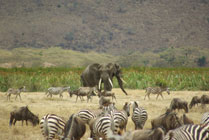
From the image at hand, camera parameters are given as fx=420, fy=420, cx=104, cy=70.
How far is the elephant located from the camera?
2048 cm

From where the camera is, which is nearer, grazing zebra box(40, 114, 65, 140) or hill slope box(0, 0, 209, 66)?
grazing zebra box(40, 114, 65, 140)

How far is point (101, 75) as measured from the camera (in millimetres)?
20594

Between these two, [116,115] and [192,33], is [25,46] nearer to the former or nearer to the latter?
[192,33]

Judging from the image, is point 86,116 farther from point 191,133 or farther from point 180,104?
point 180,104

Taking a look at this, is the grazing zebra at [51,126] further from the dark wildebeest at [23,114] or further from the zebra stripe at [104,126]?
the dark wildebeest at [23,114]

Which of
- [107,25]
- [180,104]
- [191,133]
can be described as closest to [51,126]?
[191,133]

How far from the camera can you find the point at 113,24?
131 metres

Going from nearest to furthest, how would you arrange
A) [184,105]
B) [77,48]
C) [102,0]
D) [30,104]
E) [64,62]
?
[184,105] → [30,104] → [64,62] → [77,48] → [102,0]

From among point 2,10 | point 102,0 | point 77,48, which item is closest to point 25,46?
point 77,48

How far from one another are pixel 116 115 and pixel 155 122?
3.21ft

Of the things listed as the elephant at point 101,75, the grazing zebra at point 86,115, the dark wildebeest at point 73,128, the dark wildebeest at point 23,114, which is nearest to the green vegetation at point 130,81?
the elephant at point 101,75

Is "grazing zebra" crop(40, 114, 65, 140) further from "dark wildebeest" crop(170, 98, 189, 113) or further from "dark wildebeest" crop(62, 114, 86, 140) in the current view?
"dark wildebeest" crop(170, 98, 189, 113)

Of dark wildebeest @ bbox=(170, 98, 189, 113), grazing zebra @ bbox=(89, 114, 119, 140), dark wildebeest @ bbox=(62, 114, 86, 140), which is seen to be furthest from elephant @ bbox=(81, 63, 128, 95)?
grazing zebra @ bbox=(89, 114, 119, 140)

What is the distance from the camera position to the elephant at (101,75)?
20484mm
